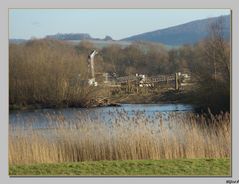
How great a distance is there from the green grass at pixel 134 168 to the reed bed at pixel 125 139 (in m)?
0.19

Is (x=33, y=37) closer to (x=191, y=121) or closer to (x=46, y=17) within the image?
(x=46, y=17)

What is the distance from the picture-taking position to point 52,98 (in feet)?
40.2

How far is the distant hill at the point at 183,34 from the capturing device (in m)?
12.0

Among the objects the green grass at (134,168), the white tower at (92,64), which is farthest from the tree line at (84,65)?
the green grass at (134,168)

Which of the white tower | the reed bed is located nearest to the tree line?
the white tower

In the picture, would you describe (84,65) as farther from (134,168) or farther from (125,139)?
(134,168)

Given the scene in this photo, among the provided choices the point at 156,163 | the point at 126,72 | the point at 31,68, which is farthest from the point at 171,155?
the point at 31,68

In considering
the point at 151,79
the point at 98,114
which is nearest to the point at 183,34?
the point at 151,79

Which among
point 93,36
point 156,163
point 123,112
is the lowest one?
point 156,163

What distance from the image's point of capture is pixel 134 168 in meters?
11.9

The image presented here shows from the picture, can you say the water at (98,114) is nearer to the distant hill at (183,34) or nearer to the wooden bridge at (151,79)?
the wooden bridge at (151,79)

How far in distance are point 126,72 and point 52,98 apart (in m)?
1.18

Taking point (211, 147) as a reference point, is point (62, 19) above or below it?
above

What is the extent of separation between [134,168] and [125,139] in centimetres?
59
